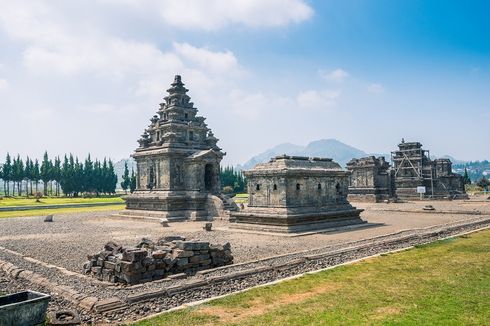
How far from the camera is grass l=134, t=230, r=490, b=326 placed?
27.8 feet

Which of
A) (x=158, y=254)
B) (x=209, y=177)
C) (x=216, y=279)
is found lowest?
(x=216, y=279)

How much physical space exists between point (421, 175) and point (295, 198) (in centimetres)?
4602

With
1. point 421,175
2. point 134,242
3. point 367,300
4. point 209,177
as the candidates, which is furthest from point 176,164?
point 421,175

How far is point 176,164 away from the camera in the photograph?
3669 cm

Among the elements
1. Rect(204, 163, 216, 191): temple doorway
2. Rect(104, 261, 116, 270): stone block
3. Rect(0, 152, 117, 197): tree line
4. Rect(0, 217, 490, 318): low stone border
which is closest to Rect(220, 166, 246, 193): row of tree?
Rect(0, 152, 117, 197): tree line

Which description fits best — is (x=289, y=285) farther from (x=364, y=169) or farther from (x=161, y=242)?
(x=364, y=169)

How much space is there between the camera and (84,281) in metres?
12.2

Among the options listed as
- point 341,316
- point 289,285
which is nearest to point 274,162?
point 289,285

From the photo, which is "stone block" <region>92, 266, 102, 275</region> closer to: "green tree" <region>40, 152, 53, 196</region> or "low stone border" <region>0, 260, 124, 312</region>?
"low stone border" <region>0, 260, 124, 312</region>

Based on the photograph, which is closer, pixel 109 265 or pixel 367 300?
pixel 367 300

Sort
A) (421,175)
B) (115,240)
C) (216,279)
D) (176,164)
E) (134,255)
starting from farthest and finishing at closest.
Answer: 1. (421,175)
2. (176,164)
3. (115,240)
4. (134,255)
5. (216,279)

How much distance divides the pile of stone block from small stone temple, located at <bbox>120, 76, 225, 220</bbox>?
67.6 ft

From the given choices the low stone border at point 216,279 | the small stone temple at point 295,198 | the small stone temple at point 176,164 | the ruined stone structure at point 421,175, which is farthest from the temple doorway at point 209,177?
the ruined stone structure at point 421,175

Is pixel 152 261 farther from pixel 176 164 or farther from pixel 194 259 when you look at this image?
pixel 176 164
